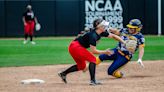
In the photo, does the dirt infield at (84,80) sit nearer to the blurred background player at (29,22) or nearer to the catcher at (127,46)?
the catcher at (127,46)

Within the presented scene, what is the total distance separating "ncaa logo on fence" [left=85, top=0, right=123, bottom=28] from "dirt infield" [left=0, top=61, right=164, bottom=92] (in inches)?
704

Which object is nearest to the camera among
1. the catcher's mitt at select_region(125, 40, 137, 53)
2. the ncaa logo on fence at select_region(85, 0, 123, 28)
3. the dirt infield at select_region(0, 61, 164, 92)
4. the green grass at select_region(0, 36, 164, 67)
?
the dirt infield at select_region(0, 61, 164, 92)

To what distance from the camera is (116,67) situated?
12906 millimetres

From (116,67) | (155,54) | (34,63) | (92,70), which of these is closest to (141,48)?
(116,67)

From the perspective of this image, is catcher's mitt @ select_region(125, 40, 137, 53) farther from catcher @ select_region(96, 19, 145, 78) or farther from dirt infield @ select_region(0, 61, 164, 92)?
dirt infield @ select_region(0, 61, 164, 92)

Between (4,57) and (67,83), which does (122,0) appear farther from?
(67,83)

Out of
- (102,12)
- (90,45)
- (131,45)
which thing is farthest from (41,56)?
(102,12)

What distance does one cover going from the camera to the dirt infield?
1045 centimetres

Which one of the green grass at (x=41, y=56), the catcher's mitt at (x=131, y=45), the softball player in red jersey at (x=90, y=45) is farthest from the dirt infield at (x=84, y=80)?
the green grass at (x=41, y=56)

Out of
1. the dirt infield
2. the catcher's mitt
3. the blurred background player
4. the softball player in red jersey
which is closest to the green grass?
the dirt infield

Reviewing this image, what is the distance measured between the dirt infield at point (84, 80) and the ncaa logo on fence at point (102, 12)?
17.9 m

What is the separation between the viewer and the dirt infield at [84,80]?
1045 cm

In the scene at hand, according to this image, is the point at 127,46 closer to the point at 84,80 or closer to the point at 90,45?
the point at 84,80

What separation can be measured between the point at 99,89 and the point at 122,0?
24896 mm
